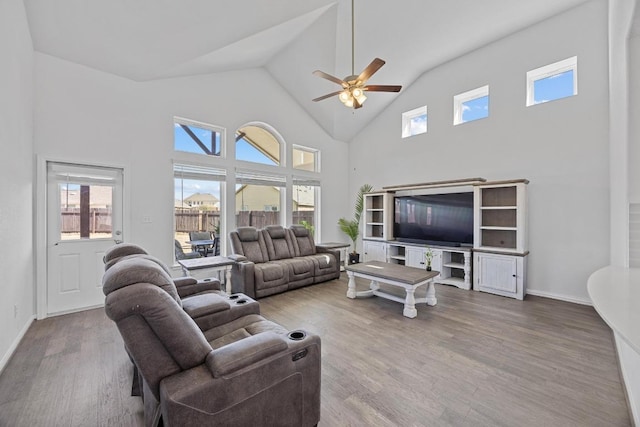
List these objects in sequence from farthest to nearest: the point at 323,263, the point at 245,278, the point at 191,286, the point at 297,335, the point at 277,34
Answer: the point at 323,263 < the point at 277,34 < the point at 245,278 < the point at 191,286 < the point at 297,335

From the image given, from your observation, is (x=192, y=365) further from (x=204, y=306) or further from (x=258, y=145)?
(x=258, y=145)

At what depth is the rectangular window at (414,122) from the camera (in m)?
A: 5.99

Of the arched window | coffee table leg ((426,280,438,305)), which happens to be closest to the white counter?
coffee table leg ((426,280,438,305))

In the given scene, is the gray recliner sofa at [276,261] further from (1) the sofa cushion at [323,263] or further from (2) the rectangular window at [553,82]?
(2) the rectangular window at [553,82]

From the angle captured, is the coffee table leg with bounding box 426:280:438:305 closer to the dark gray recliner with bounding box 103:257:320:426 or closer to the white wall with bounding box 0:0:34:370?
the dark gray recliner with bounding box 103:257:320:426

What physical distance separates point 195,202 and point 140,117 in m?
1.58

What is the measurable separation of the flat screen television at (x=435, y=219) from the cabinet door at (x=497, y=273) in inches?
19.2

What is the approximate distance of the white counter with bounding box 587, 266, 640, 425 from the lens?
77 centimetres

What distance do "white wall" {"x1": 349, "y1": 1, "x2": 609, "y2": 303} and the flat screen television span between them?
0.58 meters

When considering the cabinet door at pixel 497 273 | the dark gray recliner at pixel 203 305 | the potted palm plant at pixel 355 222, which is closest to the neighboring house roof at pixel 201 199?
the dark gray recliner at pixel 203 305

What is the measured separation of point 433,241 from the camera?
17.7 feet

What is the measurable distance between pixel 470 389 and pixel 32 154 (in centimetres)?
526

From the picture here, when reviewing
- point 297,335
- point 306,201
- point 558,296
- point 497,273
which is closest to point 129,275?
point 297,335

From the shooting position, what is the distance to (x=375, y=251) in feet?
20.2
